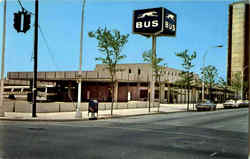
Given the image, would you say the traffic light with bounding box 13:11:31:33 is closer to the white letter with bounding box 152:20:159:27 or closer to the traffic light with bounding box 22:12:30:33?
the traffic light with bounding box 22:12:30:33

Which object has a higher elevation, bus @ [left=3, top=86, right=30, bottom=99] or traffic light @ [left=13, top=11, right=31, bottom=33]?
traffic light @ [left=13, top=11, right=31, bottom=33]

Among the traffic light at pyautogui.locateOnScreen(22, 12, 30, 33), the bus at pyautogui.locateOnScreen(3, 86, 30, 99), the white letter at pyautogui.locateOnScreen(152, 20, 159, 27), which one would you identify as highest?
the white letter at pyautogui.locateOnScreen(152, 20, 159, 27)

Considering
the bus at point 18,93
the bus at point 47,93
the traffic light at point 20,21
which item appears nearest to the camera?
the traffic light at point 20,21

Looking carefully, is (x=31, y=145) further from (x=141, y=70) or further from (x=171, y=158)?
(x=141, y=70)

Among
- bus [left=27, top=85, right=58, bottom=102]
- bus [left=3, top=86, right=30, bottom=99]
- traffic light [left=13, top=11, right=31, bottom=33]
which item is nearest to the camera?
traffic light [left=13, top=11, right=31, bottom=33]

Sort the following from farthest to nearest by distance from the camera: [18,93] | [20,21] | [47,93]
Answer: [18,93] < [47,93] < [20,21]

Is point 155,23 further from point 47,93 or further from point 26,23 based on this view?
point 26,23

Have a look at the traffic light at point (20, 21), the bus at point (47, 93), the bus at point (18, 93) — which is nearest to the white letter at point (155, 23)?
the bus at point (47, 93)

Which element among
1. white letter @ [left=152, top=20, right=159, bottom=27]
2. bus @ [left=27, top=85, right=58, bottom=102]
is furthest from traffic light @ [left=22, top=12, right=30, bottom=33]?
white letter @ [left=152, top=20, right=159, bottom=27]

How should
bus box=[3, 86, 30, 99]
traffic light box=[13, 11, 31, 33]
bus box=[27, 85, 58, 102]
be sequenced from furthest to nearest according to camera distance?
bus box=[3, 86, 30, 99] → bus box=[27, 85, 58, 102] → traffic light box=[13, 11, 31, 33]

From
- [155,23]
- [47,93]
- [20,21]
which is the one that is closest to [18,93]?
[47,93]

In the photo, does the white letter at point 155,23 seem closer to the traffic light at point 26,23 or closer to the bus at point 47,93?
the bus at point 47,93

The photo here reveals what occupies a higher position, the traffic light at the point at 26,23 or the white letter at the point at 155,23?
the white letter at the point at 155,23

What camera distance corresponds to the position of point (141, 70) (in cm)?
8838
